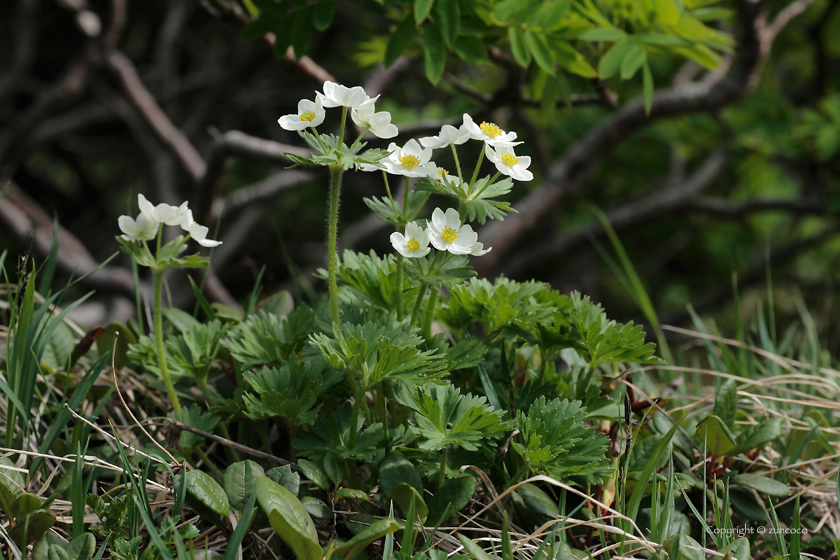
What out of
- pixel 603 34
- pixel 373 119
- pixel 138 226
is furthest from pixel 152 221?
pixel 603 34

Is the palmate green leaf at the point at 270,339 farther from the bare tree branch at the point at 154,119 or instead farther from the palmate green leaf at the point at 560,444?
the bare tree branch at the point at 154,119

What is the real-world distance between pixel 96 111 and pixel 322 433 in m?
4.81

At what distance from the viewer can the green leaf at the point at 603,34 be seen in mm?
1728

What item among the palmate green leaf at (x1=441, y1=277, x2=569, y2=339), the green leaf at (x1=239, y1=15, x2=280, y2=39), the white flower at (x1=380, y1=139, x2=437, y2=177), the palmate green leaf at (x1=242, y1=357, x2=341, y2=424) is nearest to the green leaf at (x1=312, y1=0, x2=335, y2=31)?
the green leaf at (x1=239, y1=15, x2=280, y2=39)

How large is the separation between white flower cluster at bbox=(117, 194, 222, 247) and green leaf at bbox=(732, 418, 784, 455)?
1096 mm

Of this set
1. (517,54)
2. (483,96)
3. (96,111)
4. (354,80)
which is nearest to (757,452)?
(517,54)

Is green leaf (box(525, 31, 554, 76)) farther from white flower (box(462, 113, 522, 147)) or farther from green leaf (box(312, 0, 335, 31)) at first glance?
white flower (box(462, 113, 522, 147))

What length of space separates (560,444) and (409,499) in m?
0.27

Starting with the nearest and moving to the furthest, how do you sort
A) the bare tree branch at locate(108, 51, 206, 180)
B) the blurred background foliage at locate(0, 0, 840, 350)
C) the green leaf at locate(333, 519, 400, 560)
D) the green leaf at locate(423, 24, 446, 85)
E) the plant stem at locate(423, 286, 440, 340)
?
the green leaf at locate(333, 519, 400, 560), the plant stem at locate(423, 286, 440, 340), the green leaf at locate(423, 24, 446, 85), the blurred background foliage at locate(0, 0, 840, 350), the bare tree branch at locate(108, 51, 206, 180)

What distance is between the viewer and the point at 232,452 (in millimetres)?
1173

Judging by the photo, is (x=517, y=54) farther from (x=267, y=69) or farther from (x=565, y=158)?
(x=267, y=69)

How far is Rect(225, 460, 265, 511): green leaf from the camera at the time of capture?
98 cm

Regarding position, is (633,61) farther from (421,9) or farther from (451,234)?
(451,234)

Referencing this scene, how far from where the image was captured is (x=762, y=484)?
1177 mm
